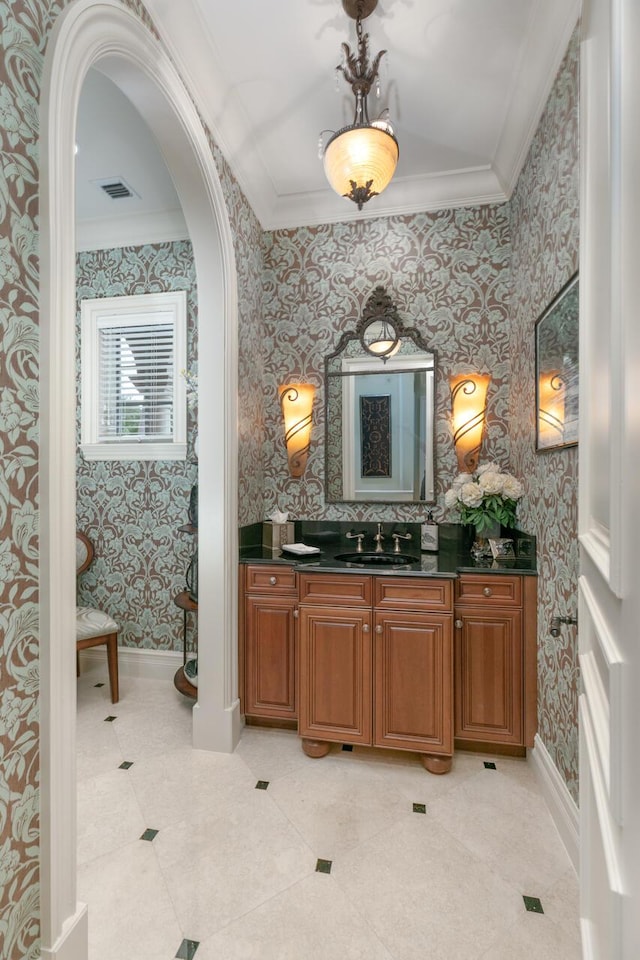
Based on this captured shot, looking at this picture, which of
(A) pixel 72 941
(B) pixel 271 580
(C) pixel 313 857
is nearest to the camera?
(A) pixel 72 941

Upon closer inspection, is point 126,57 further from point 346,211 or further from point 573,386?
point 573,386

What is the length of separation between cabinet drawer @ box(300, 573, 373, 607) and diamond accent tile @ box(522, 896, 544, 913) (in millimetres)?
1180

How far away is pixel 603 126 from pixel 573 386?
3.60ft

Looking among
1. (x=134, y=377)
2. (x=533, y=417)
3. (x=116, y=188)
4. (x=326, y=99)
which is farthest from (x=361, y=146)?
(x=134, y=377)

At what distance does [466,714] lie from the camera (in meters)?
2.36

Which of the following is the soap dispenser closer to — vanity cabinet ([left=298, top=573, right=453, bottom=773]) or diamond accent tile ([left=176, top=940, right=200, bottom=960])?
vanity cabinet ([left=298, top=573, right=453, bottom=773])

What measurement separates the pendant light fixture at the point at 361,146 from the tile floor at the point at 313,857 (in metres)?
2.53

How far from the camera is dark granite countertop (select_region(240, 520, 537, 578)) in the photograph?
2.35m

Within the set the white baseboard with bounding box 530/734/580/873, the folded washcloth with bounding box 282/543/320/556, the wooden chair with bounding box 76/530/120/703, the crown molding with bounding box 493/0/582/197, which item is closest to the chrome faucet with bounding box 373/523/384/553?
the folded washcloth with bounding box 282/543/320/556

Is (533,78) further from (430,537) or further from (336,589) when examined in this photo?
(336,589)

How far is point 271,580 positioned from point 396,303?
186 centimetres

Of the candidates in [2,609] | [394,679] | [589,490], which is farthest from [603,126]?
[394,679]

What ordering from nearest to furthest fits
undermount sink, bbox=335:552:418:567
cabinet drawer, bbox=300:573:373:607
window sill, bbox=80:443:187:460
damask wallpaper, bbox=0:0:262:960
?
damask wallpaper, bbox=0:0:262:960 → cabinet drawer, bbox=300:573:373:607 → undermount sink, bbox=335:552:418:567 → window sill, bbox=80:443:187:460

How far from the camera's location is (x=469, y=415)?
9.50 feet
